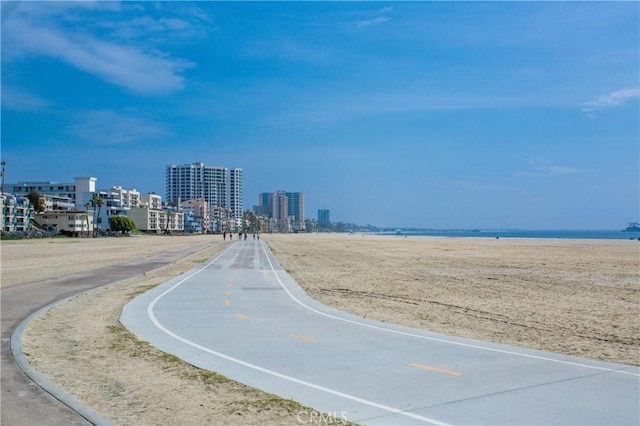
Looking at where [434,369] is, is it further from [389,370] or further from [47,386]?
[47,386]

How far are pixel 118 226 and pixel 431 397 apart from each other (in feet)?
515

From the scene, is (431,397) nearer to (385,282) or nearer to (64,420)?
(64,420)

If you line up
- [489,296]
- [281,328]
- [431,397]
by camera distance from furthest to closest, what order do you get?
[489,296] → [281,328] → [431,397]

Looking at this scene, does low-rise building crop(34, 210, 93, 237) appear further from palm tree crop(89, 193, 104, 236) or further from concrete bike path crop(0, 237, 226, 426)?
concrete bike path crop(0, 237, 226, 426)

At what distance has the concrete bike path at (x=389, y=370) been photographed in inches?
243

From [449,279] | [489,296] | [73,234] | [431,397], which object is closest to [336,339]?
[431,397]

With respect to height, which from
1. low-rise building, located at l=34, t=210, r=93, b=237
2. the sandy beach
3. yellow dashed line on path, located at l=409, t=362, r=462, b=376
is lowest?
the sandy beach

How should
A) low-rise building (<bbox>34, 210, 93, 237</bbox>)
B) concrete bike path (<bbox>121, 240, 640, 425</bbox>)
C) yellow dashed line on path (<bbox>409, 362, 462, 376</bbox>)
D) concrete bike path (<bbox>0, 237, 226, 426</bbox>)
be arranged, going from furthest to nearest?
low-rise building (<bbox>34, 210, 93, 237</bbox>) → yellow dashed line on path (<bbox>409, 362, 462, 376</bbox>) → concrete bike path (<bbox>121, 240, 640, 425</bbox>) → concrete bike path (<bbox>0, 237, 226, 426</bbox>)

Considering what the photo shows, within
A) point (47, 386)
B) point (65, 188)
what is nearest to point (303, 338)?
point (47, 386)

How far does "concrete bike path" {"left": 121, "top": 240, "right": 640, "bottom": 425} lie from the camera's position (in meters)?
6.18

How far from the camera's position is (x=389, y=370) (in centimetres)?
801

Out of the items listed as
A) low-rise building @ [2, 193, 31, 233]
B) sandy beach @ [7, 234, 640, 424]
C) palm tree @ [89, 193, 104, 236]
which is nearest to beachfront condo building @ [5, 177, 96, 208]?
palm tree @ [89, 193, 104, 236]

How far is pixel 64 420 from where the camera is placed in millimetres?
5965

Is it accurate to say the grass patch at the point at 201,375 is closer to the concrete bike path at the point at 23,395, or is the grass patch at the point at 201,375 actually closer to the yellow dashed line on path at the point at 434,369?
the concrete bike path at the point at 23,395
